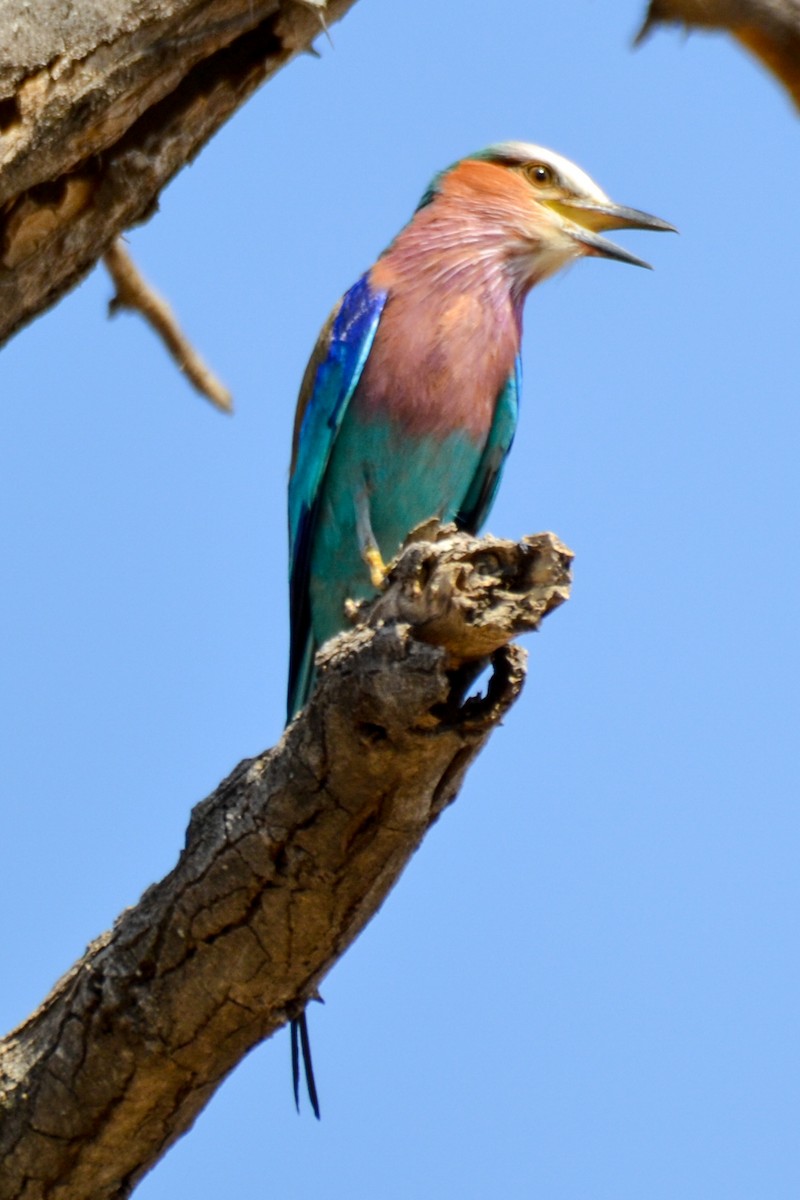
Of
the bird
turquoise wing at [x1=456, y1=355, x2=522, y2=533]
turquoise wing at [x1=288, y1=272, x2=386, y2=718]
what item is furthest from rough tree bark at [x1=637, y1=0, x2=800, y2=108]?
turquoise wing at [x1=456, y1=355, x2=522, y2=533]

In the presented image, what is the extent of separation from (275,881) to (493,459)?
2.59 meters

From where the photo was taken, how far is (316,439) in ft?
17.6

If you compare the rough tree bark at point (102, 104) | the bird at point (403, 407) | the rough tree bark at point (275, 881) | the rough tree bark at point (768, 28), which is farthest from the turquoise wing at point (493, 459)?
the rough tree bark at point (768, 28)

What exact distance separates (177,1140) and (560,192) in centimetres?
383

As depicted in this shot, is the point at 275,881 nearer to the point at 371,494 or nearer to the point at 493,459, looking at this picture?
the point at 371,494

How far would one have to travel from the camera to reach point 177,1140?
143 inches

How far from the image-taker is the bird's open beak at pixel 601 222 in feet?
19.2

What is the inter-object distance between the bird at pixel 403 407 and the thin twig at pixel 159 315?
33 cm

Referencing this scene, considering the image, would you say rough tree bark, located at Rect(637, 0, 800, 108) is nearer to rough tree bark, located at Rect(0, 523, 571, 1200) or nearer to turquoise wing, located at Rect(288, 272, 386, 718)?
rough tree bark, located at Rect(0, 523, 571, 1200)

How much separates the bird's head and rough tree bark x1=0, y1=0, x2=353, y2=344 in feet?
4.38

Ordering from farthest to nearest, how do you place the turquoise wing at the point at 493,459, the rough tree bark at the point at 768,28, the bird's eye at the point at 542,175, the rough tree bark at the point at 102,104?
the bird's eye at the point at 542,175 < the turquoise wing at the point at 493,459 < the rough tree bark at the point at 102,104 < the rough tree bark at the point at 768,28

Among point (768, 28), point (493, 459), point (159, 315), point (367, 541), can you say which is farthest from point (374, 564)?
point (768, 28)

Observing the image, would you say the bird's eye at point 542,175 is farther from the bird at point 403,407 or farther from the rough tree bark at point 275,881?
the rough tree bark at point 275,881

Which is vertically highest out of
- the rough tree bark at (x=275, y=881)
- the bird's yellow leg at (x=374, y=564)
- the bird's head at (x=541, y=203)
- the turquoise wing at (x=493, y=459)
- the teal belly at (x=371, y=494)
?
the bird's head at (x=541, y=203)
